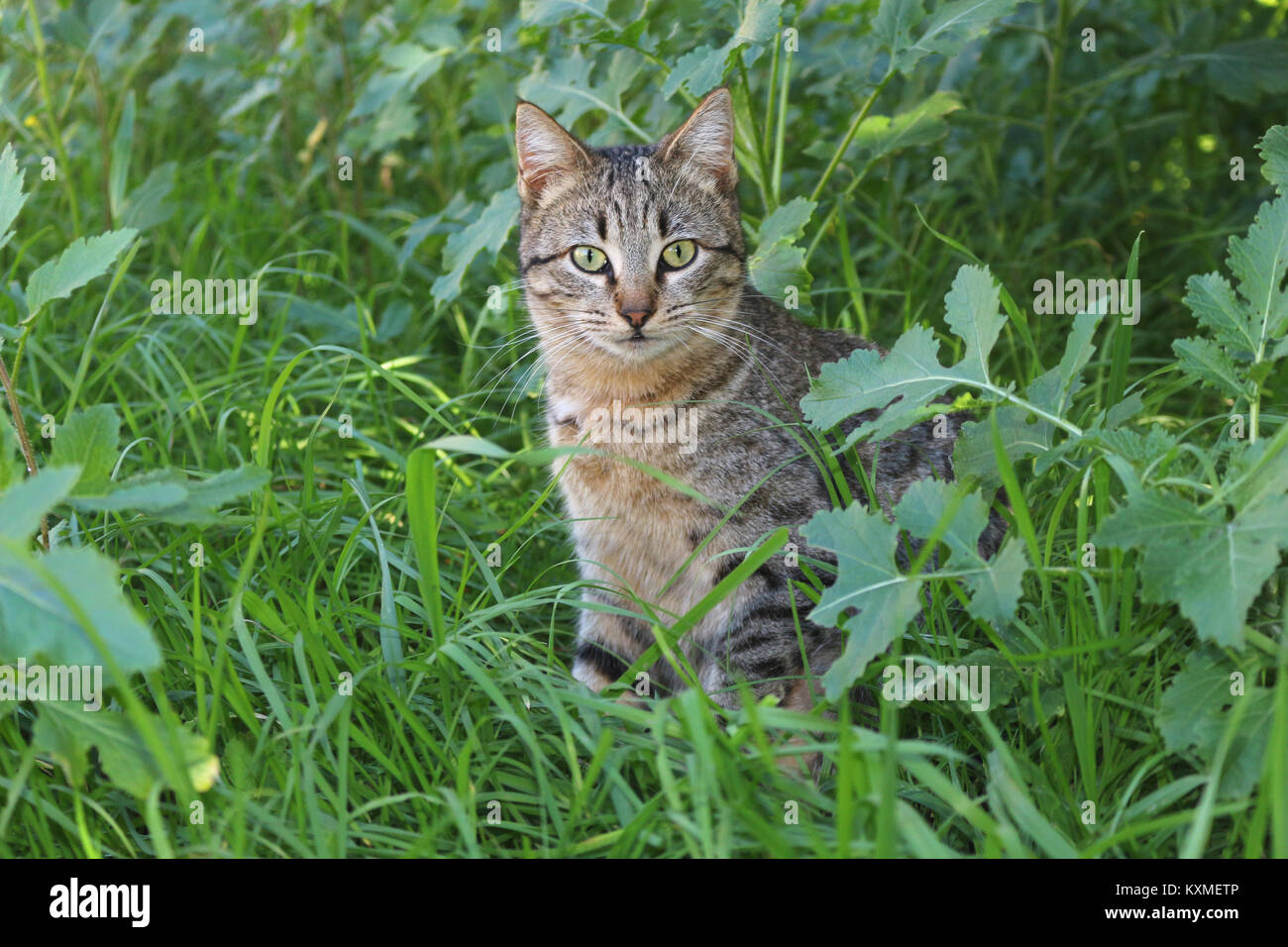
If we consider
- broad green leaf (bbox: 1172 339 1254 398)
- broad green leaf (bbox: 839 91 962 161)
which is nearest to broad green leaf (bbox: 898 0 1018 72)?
broad green leaf (bbox: 839 91 962 161)

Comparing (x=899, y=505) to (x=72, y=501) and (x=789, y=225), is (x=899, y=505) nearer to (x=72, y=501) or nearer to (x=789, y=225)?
(x=789, y=225)

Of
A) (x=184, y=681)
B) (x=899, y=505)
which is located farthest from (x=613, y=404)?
Result: (x=184, y=681)

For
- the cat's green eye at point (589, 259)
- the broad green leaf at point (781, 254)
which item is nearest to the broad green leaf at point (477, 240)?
the cat's green eye at point (589, 259)

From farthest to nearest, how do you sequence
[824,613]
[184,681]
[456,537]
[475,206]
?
1. [475,206]
2. [456,537]
3. [184,681]
4. [824,613]

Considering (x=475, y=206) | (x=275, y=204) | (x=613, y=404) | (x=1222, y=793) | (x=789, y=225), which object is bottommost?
(x=1222, y=793)

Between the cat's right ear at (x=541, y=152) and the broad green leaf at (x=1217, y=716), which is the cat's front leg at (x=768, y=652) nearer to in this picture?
the broad green leaf at (x=1217, y=716)

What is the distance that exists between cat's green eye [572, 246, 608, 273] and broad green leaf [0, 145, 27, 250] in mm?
1403

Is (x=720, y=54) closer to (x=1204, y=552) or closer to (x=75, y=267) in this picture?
(x=75, y=267)

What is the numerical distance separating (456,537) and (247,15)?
3086mm

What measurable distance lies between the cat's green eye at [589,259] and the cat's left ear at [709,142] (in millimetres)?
334

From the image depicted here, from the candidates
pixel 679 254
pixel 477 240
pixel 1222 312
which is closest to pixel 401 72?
pixel 477 240

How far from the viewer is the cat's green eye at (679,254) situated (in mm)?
3203

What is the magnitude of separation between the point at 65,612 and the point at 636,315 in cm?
163

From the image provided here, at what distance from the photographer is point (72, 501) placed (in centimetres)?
207
